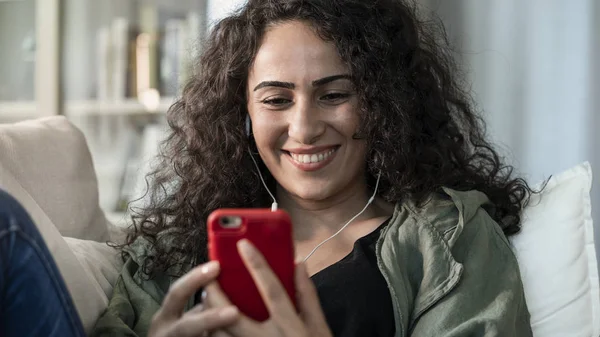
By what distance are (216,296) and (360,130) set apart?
1.81 feet

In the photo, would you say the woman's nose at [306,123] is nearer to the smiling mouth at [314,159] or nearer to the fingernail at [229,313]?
the smiling mouth at [314,159]

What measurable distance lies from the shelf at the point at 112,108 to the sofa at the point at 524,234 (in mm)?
1518

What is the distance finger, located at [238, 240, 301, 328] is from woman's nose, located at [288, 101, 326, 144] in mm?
473

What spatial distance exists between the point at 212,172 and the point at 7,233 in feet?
2.03

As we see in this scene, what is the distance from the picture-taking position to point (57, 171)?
1.49m

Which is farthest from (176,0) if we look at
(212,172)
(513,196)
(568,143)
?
(513,196)

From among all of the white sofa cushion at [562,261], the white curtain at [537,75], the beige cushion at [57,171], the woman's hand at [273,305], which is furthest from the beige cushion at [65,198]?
the white curtain at [537,75]

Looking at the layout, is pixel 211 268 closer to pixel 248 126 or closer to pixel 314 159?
pixel 314 159

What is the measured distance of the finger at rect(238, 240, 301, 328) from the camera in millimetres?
892

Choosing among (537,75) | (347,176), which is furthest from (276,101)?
(537,75)

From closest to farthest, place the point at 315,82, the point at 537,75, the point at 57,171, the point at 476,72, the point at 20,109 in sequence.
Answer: the point at 315,82, the point at 57,171, the point at 537,75, the point at 476,72, the point at 20,109

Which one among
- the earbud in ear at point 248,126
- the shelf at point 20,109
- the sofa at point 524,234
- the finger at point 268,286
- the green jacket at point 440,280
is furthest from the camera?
the shelf at point 20,109

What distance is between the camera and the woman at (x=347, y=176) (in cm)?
126

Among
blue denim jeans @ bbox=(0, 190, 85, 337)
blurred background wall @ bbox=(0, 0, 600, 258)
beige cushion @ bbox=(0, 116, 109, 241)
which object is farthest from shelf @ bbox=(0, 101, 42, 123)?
blue denim jeans @ bbox=(0, 190, 85, 337)
